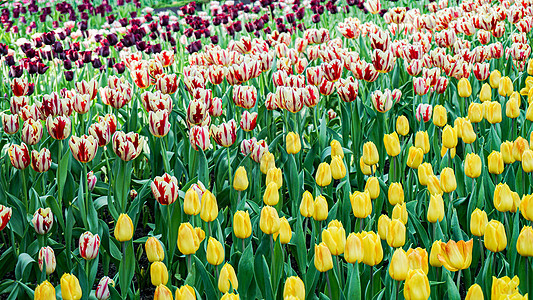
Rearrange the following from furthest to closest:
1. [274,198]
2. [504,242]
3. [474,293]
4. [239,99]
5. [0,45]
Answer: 1. [0,45]
2. [239,99]
3. [274,198]
4. [504,242]
5. [474,293]

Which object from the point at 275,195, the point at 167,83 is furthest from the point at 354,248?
the point at 167,83

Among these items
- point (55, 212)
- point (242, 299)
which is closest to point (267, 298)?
point (242, 299)

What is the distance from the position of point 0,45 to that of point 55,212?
251 centimetres

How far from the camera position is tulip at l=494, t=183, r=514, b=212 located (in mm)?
1630

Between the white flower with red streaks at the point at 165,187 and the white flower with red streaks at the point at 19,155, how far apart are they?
1.83ft

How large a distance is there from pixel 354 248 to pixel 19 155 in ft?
4.05

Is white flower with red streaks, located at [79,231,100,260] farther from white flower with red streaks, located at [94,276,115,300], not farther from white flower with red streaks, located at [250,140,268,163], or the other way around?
white flower with red streaks, located at [250,140,268,163]

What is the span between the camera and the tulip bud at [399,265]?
1.33 meters

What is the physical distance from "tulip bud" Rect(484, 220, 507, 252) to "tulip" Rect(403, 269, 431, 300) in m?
0.28

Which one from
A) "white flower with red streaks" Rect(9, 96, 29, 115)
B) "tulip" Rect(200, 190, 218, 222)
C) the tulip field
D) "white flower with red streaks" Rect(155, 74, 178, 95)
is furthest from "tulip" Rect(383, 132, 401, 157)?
"white flower with red streaks" Rect(9, 96, 29, 115)

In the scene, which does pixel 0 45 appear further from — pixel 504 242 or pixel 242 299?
pixel 504 242

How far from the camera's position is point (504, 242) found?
1455mm

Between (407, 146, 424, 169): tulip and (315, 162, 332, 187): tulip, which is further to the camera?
(407, 146, 424, 169): tulip

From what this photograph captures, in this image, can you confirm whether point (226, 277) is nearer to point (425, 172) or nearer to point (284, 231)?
point (284, 231)
